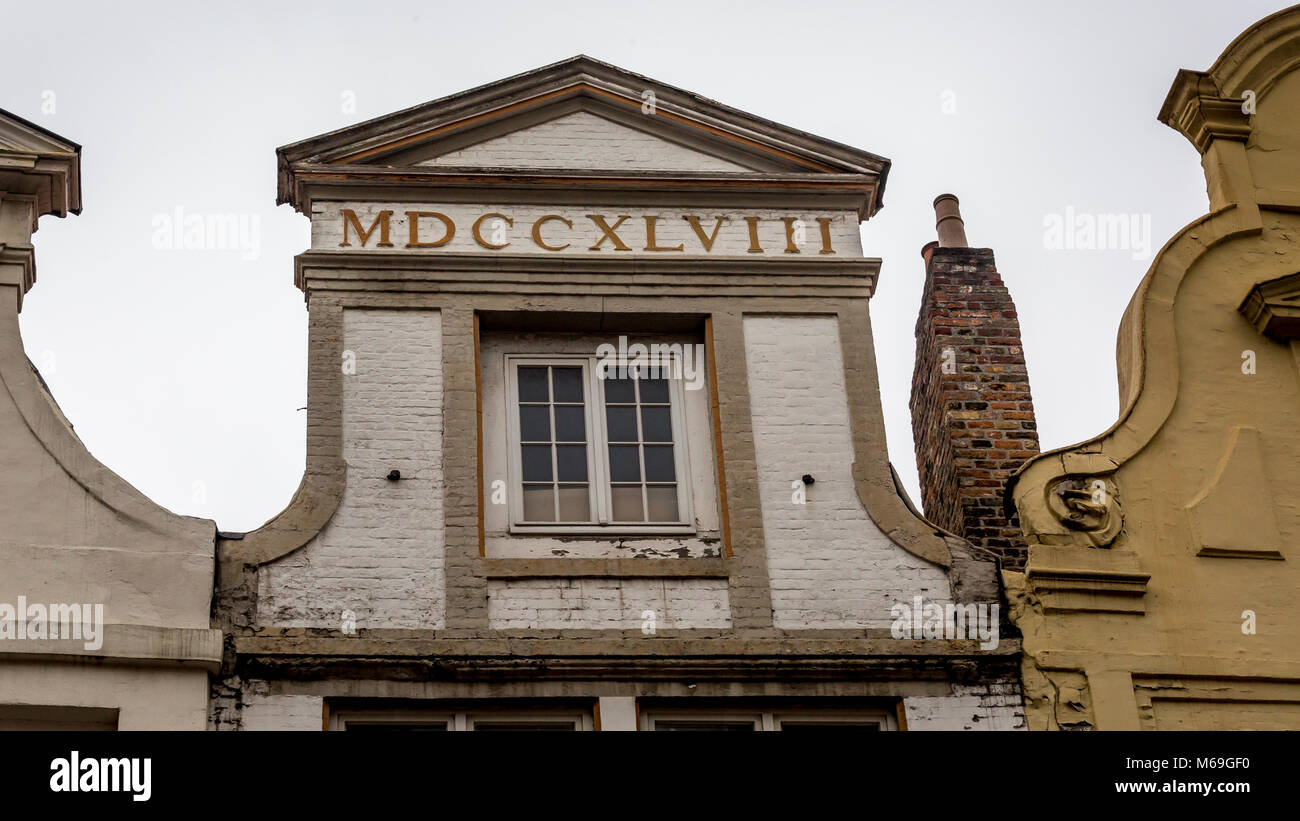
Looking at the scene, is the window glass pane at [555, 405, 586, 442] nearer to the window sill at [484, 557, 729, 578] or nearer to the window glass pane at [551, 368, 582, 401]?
the window glass pane at [551, 368, 582, 401]

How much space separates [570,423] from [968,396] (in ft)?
9.28

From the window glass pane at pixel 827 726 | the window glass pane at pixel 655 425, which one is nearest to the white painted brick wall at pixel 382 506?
the window glass pane at pixel 655 425

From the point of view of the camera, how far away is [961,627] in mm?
11453

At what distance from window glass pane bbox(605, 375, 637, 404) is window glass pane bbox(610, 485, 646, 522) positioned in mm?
603

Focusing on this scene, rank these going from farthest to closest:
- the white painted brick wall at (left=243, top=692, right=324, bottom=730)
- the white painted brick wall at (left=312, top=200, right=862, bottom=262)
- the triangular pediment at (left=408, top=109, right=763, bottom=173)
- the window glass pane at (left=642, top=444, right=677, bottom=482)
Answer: the triangular pediment at (left=408, top=109, right=763, bottom=173)
the white painted brick wall at (left=312, top=200, right=862, bottom=262)
the window glass pane at (left=642, top=444, right=677, bottom=482)
the white painted brick wall at (left=243, top=692, right=324, bottom=730)

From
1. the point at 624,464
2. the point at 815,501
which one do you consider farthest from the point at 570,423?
the point at 815,501

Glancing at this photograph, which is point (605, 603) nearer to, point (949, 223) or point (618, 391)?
point (618, 391)

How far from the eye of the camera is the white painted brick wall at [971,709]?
11.1 metres

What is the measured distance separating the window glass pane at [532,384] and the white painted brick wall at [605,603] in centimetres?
136

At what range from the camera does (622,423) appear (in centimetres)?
1222

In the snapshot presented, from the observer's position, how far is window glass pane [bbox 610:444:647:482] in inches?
473

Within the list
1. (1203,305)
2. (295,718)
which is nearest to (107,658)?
(295,718)

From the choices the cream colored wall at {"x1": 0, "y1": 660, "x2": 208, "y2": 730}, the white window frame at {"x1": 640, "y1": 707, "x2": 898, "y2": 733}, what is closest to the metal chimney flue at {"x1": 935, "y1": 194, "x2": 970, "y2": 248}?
the white window frame at {"x1": 640, "y1": 707, "x2": 898, "y2": 733}
